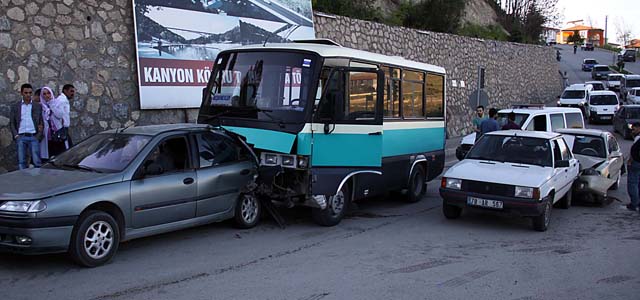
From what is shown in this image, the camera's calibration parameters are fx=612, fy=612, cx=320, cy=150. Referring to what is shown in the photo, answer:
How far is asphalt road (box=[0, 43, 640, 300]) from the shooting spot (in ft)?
19.7

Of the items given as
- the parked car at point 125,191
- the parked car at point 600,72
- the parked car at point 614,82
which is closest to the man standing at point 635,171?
the parked car at point 125,191

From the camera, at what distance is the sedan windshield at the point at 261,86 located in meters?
8.67

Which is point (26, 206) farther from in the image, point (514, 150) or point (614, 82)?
point (614, 82)

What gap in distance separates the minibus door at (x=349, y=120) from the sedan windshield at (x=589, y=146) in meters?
5.53

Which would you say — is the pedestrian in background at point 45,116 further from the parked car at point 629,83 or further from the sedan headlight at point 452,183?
the parked car at point 629,83

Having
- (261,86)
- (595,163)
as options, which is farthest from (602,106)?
(261,86)

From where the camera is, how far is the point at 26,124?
33.6 ft

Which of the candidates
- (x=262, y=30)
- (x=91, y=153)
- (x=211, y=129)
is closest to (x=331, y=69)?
(x=211, y=129)

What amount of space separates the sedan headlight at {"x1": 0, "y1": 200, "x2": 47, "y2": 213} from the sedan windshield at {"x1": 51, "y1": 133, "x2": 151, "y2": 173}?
103 cm

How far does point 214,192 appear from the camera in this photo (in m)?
8.16

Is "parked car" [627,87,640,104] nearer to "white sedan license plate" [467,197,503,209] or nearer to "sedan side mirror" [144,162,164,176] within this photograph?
"white sedan license plate" [467,197,503,209]

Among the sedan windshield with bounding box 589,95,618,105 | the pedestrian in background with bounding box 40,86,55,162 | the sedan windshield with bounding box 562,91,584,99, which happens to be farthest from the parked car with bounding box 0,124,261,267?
the sedan windshield with bounding box 562,91,584,99

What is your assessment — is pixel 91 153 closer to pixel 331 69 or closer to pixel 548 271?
pixel 331 69

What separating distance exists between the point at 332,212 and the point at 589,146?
6.69 meters
